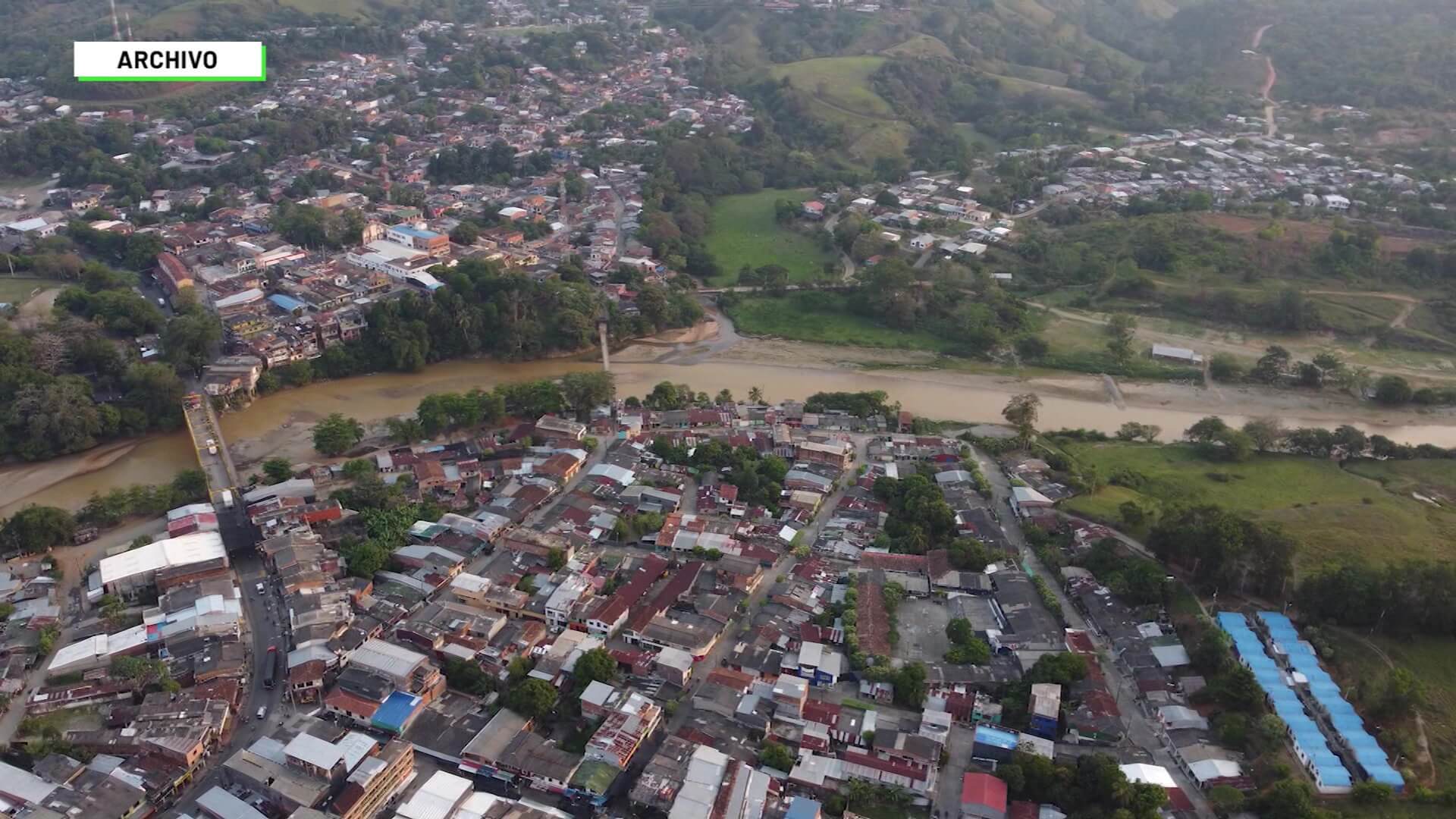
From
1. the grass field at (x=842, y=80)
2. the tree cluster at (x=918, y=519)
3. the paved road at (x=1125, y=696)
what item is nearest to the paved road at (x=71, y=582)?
the tree cluster at (x=918, y=519)

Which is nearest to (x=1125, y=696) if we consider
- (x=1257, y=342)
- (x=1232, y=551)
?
(x=1232, y=551)

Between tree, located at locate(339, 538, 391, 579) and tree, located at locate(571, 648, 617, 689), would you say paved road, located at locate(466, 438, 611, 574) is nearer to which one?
tree, located at locate(339, 538, 391, 579)

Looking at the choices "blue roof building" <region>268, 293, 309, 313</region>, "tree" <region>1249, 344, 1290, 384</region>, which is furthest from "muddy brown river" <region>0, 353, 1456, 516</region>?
"blue roof building" <region>268, 293, 309, 313</region>

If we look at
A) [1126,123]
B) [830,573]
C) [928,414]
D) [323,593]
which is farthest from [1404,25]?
[323,593]

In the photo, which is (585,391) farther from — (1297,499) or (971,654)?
(1297,499)

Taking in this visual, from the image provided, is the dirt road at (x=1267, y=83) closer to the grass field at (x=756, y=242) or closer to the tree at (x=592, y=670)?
the grass field at (x=756, y=242)
